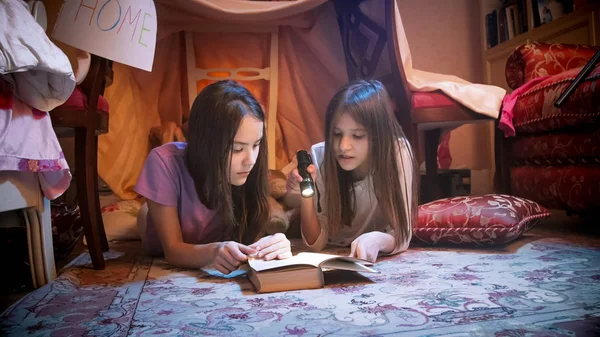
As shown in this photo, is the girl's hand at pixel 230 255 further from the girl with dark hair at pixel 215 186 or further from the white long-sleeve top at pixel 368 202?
the white long-sleeve top at pixel 368 202

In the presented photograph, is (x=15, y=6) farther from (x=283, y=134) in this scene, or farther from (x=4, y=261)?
(x=283, y=134)

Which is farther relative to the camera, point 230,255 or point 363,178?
point 363,178

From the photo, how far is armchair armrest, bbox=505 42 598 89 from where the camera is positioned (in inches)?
72.2

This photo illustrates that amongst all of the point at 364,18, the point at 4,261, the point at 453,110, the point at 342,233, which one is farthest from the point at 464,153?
the point at 4,261

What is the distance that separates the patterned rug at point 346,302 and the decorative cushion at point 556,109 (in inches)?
19.3

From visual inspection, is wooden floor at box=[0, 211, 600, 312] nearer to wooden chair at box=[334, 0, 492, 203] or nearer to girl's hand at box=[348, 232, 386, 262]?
wooden chair at box=[334, 0, 492, 203]

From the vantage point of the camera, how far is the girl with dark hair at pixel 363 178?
1.12m

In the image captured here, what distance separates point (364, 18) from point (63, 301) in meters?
1.24

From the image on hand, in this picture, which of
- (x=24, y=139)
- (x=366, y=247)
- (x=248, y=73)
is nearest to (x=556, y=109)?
(x=366, y=247)

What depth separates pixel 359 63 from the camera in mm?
1691

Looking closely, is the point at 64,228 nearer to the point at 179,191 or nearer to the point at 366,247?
the point at 179,191

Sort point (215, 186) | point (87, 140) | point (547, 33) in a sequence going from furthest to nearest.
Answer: point (547, 33)
point (87, 140)
point (215, 186)

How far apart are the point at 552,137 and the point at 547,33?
1.27 meters

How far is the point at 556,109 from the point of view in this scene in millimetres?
1526
